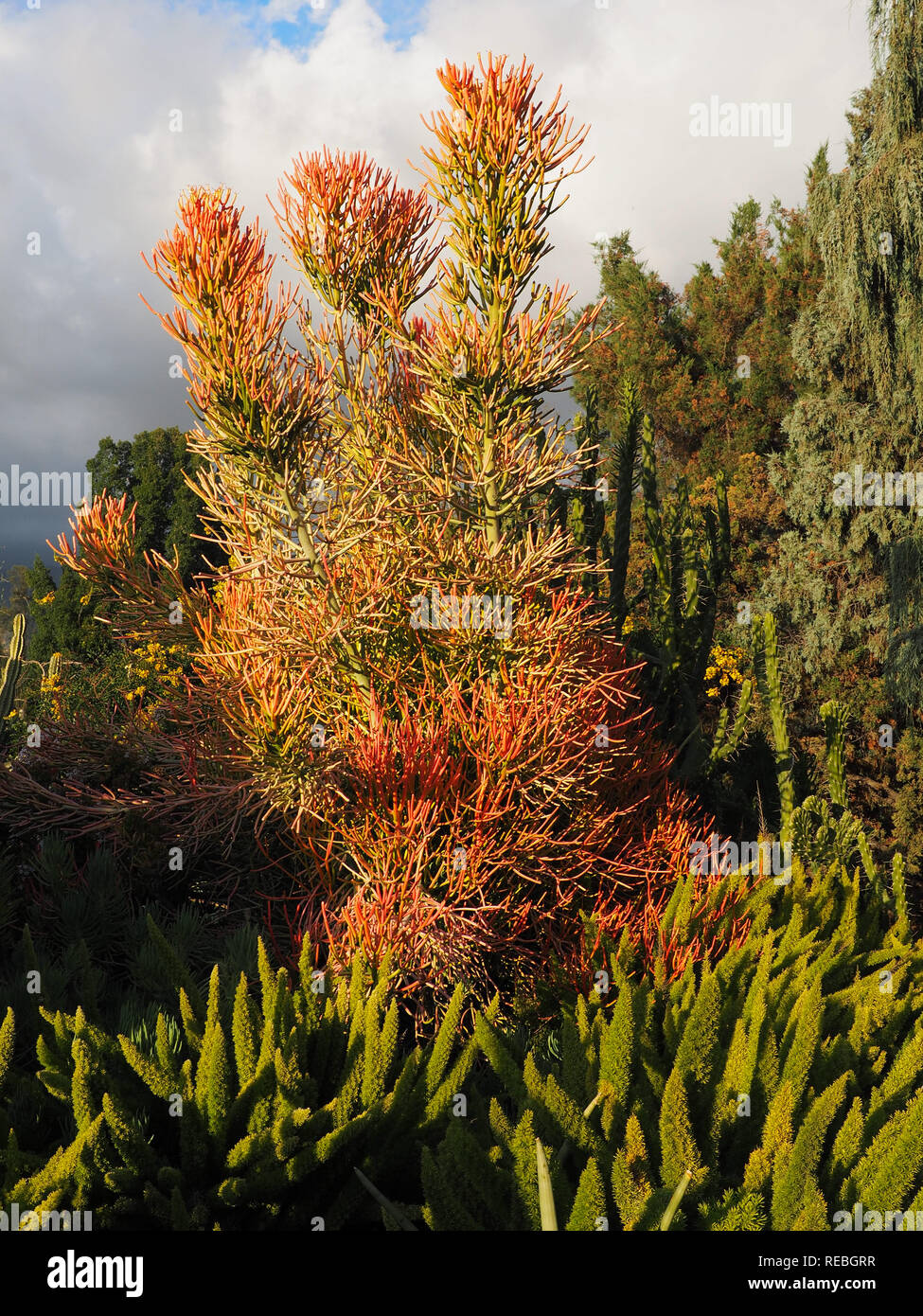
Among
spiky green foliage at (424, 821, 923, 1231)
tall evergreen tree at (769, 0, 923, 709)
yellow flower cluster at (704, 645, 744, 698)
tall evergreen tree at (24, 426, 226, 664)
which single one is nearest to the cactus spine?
spiky green foliage at (424, 821, 923, 1231)

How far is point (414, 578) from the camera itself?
3.40m

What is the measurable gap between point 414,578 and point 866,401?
43.8 feet

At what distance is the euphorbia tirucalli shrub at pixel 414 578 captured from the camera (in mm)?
3049

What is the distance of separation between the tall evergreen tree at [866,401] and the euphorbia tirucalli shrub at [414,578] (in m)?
9.05

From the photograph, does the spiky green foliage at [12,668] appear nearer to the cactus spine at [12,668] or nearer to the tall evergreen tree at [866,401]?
the cactus spine at [12,668]

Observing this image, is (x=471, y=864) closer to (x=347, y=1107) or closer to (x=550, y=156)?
(x=347, y=1107)

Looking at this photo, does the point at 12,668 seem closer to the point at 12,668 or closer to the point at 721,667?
the point at 12,668

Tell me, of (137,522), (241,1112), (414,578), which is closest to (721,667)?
(414,578)

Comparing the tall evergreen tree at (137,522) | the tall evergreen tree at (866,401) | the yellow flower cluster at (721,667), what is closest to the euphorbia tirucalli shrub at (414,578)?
the yellow flower cluster at (721,667)

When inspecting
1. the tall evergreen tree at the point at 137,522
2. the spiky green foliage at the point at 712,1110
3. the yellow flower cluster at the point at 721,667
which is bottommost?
the spiky green foliage at the point at 712,1110

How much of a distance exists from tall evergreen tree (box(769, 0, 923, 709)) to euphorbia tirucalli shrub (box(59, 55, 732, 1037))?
29.7ft

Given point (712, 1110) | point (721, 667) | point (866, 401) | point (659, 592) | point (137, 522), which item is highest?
point (866, 401)

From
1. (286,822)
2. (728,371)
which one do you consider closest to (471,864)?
(286,822)
